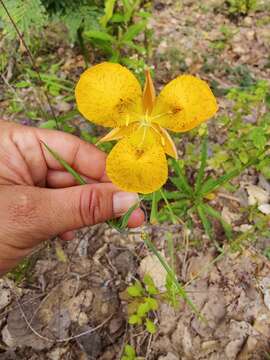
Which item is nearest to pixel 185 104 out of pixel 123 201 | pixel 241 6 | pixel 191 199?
pixel 123 201

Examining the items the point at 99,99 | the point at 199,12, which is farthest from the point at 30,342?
the point at 199,12

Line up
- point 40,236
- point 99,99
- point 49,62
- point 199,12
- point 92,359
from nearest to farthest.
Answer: point 99,99 → point 40,236 → point 92,359 → point 49,62 → point 199,12

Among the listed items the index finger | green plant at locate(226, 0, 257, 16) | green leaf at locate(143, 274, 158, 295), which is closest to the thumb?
the index finger

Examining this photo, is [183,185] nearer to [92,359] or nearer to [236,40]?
Result: [92,359]

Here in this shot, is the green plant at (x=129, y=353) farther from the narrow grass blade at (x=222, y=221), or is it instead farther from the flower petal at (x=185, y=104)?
the flower petal at (x=185, y=104)

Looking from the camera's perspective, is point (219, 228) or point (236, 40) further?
point (236, 40)

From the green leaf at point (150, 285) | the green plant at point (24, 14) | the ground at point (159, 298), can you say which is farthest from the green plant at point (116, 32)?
the green leaf at point (150, 285)

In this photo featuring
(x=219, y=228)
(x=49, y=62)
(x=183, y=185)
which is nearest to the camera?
(x=183, y=185)
